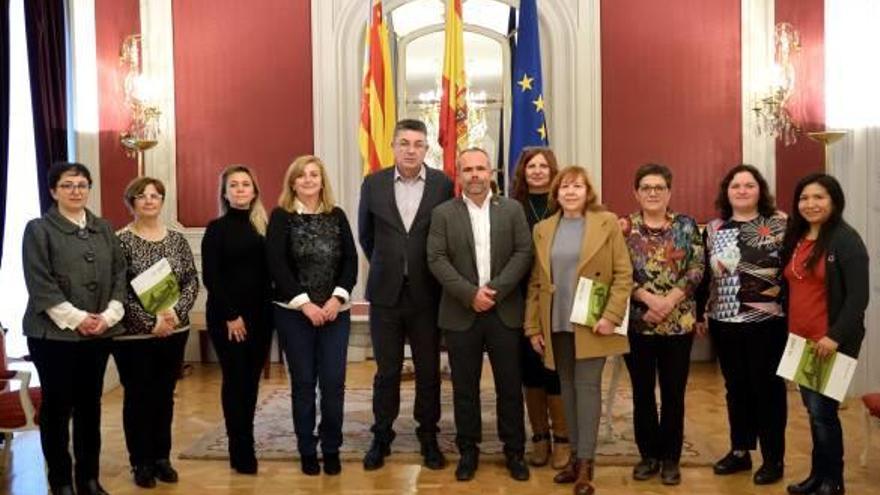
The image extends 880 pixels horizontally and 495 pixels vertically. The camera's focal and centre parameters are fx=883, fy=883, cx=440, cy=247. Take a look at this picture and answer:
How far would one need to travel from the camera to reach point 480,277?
3.88 metres

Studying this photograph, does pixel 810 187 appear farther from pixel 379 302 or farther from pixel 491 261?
pixel 379 302

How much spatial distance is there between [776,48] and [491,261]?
168 inches

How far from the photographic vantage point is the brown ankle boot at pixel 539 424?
419cm

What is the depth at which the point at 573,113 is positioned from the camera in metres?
7.48

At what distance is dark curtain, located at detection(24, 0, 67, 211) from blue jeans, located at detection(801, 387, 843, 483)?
15.1 feet

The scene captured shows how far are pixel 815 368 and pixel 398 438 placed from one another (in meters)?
2.20

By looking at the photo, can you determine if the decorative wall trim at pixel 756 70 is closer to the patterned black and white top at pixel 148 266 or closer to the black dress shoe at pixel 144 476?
the patterned black and white top at pixel 148 266

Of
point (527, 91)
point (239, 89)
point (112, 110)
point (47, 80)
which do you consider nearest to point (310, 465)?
point (527, 91)

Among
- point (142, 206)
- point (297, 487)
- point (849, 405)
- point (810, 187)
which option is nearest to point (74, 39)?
point (142, 206)

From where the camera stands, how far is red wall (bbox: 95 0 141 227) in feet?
22.1

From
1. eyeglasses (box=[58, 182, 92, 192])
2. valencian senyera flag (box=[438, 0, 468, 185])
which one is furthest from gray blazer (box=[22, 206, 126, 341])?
valencian senyera flag (box=[438, 0, 468, 185])

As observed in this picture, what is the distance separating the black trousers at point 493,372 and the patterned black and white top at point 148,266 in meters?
1.18

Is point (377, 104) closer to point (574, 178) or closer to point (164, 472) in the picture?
point (574, 178)

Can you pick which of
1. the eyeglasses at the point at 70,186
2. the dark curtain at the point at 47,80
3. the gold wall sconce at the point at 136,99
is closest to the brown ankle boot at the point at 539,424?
the eyeglasses at the point at 70,186
